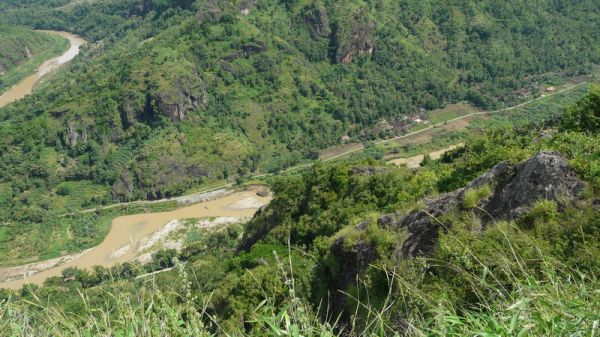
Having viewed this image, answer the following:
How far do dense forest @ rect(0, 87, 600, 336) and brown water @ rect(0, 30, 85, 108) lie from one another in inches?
3383

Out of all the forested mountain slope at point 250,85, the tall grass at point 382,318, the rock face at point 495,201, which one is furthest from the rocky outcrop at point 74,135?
the tall grass at point 382,318

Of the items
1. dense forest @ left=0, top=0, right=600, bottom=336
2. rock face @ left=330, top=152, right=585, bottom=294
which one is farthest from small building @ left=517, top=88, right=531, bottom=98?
rock face @ left=330, top=152, right=585, bottom=294

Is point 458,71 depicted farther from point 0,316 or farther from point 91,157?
point 0,316

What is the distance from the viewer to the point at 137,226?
57406 mm

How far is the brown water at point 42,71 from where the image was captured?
10406 cm

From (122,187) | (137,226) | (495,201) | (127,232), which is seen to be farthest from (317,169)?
(122,187)

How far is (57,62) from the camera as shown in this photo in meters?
124

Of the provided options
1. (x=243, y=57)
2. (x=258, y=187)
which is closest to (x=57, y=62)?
(x=243, y=57)

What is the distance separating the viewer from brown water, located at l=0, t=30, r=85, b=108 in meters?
104

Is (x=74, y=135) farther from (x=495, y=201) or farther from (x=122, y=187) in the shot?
(x=495, y=201)

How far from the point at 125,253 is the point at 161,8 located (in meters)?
93.2

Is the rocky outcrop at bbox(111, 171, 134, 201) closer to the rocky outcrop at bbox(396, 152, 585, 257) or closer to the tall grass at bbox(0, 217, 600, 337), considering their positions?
the rocky outcrop at bbox(396, 152, 585, 257)

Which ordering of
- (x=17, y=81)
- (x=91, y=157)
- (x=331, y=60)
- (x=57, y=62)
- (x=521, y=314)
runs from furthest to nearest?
1. (x=57, y=62)
2. (x=17, y=81)
3. (x=331, y=60)
4. (x=91, y=157)
5. (x=521, y=314)

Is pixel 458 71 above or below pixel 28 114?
below
